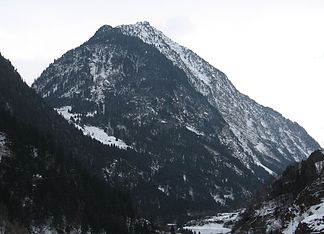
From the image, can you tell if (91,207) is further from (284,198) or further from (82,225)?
(284,198)

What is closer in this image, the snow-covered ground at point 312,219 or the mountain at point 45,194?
the snow-covered ground at point 312,219

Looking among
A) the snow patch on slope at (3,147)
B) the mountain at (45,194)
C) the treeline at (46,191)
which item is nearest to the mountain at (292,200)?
the mountain at (45,194)

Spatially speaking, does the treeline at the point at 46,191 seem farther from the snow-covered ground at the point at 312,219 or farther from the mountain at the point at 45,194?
the snow-covered ground at the point at 312,219

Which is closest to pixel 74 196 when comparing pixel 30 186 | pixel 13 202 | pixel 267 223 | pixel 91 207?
pixel 91 207

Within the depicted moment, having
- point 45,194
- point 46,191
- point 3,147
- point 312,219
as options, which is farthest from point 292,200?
point 312,219

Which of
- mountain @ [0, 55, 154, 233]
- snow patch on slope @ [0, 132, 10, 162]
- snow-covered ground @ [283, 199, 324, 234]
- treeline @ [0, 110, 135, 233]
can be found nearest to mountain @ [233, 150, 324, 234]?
snow-covered ground @ [283, 199, 324, 234]

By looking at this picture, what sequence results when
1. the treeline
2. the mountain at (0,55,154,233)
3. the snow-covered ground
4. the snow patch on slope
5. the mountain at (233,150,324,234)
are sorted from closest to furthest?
the snow-covered ground
the mountain at (233,150,324,234)
the mountain at (0,55,154,233)
the treeline
the snow patch on slope

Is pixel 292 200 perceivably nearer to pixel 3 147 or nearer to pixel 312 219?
pixel 3 147

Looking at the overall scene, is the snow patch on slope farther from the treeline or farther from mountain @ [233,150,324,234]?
mountain @ [233,150,324,234]

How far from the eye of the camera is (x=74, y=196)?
582ft

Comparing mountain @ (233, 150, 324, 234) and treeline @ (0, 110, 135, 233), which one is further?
treeline @ (0, 110, 135, 233)

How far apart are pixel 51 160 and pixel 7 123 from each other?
2074 cm

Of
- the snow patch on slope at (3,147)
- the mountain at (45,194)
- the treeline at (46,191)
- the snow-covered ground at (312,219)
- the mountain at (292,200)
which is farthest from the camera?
the snow patch on slope at (3,147)

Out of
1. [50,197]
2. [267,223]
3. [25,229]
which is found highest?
[50,197]
